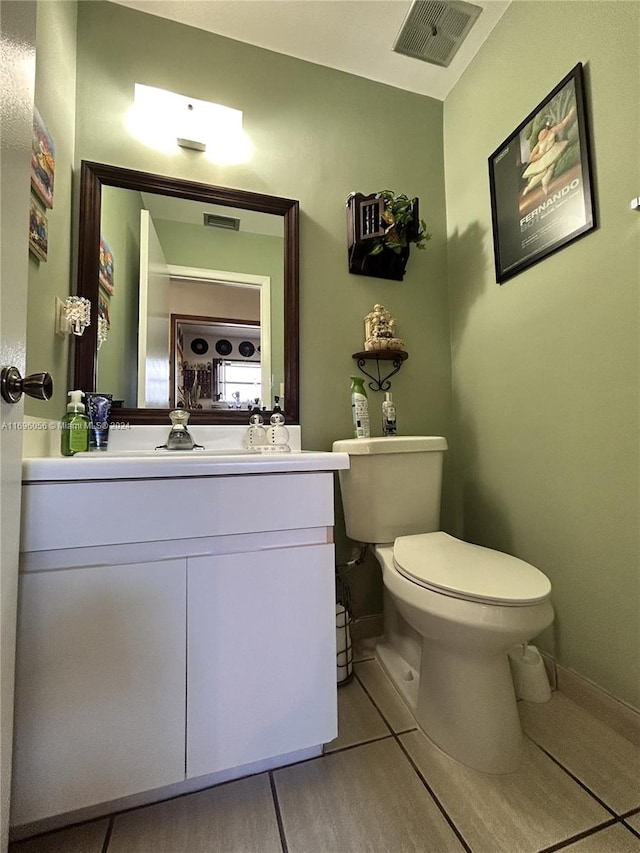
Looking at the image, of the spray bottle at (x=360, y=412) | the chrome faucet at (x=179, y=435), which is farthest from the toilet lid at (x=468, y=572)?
the chrome faucet at (x=179, y=435)

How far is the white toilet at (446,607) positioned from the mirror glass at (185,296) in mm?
460

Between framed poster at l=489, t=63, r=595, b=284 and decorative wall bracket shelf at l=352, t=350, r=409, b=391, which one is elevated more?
framed poster at l=489, t=63, r=595, b=284

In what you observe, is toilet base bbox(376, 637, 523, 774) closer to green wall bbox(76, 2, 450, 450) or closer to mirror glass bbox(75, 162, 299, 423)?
green wall bbox(76, 2, 450, 450)

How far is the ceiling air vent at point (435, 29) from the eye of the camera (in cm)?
133

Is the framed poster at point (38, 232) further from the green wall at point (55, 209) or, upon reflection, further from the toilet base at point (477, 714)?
the toilet base at point (477, 714)

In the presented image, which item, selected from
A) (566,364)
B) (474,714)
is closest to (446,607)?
(474,714)

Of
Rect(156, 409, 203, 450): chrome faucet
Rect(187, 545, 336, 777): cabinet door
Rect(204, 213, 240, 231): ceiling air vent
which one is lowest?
Rect(187, 545, 336, 777): cabinet door

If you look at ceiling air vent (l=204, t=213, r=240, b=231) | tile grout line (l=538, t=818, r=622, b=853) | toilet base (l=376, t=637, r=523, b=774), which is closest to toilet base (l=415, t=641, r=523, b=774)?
toilet base (l=376, t=637, r=523, b=774)

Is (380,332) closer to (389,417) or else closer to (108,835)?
(389,417)

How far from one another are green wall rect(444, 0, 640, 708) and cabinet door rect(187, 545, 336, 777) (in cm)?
79

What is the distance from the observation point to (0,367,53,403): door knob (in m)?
0.53

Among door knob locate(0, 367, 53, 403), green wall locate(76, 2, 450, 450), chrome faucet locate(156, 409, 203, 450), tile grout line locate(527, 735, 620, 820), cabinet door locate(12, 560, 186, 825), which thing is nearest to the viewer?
door knob locate(0, 367, 53, 403)

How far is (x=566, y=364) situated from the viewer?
112 cm

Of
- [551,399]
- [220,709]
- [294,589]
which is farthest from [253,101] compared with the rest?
[220,709]
